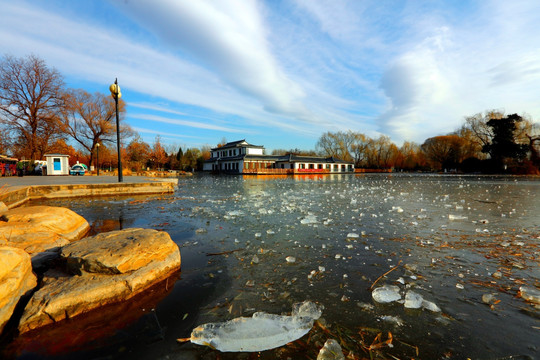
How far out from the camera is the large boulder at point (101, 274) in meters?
2.15

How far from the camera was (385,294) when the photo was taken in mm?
2584

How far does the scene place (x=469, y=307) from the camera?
2359 mm

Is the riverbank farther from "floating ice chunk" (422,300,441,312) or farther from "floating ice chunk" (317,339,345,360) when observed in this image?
"floating ice chunk" (422,300,441,312)

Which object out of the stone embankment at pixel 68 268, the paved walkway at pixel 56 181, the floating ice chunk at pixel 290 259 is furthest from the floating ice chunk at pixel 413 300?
the paved walkway at pixel 56 181

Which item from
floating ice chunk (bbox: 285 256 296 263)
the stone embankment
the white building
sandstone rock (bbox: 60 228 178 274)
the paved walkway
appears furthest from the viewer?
the white building

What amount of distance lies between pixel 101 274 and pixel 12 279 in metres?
0.70

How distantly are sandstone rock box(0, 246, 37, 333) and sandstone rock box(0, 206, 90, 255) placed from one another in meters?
1.01

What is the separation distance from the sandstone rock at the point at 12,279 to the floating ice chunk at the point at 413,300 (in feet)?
12.5

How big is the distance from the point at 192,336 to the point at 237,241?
8.41 feet

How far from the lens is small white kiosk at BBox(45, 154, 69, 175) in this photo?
73.5ft

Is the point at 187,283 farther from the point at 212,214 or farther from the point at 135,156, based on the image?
the point at 135,156

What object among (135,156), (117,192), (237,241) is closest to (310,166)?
(135,156)

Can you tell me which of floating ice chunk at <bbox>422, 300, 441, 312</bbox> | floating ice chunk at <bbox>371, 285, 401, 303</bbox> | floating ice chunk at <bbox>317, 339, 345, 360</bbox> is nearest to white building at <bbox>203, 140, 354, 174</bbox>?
floating ice chunk at <bbox>371, 285, 401, 303</bbox>

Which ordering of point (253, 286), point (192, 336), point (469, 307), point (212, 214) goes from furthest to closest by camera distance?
point (212, 214) → point (253, 286) → point (469, 307) → point (192, 336)
